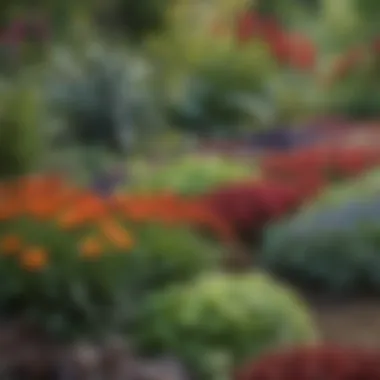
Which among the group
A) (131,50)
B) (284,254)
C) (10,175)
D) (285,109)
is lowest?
(284,254)

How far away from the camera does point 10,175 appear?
661 cm

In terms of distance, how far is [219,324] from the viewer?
404 centimetres

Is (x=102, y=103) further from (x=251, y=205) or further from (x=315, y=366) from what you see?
(x=315, y=366)

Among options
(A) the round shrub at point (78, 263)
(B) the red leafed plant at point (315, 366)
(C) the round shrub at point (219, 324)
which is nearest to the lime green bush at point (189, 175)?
(A) the round shrub at point (78, 263)

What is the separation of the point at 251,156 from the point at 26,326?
377 cm

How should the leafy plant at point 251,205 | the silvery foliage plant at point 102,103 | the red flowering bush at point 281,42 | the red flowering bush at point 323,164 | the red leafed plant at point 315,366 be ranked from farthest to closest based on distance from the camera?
the red flowering bush at point 281,42 → the silvery foliage plant at point 102,103 → the red flowering bush at point 323,164 → the leafy plant at point 251,205 → the red leafed plant at point 315,366

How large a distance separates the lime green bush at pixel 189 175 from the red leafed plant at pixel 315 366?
249 centimetres

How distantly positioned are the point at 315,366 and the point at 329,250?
153 cm

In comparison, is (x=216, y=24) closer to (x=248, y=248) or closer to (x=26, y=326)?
(x=248, y=248)

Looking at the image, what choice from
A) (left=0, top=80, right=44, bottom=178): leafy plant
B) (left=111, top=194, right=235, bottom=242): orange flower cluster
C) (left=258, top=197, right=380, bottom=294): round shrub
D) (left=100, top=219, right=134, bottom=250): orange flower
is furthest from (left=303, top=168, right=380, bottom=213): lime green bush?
(left=0, top=80, right=44, bottom=178): leafy plant

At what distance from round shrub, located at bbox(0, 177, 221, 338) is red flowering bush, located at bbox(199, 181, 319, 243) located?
90 centimetres

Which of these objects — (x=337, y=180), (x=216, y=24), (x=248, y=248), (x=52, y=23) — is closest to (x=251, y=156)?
(x=337, y=180)

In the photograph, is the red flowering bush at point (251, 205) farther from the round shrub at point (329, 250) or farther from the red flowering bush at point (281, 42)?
the red flowering bush at point (281, 42)

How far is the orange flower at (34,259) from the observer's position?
4094 millimetres
